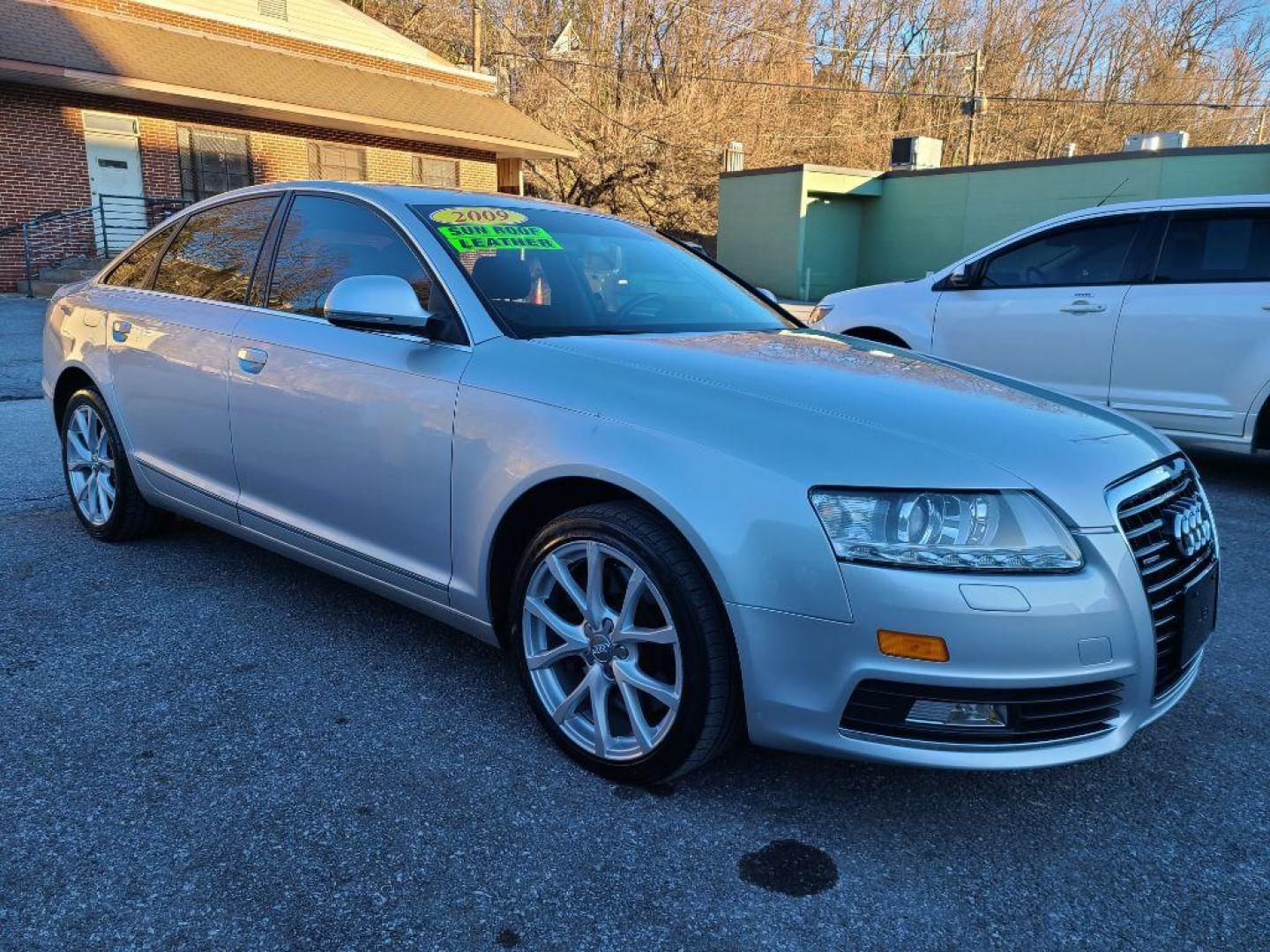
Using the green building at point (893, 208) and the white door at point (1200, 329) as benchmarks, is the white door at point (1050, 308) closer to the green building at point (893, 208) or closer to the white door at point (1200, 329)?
the white door at point (1200, 329)

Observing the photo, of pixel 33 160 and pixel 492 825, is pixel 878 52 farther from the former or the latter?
pixel 492 825

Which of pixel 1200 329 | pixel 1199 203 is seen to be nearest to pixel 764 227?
pixel 1199 203

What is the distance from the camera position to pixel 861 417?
230 cm

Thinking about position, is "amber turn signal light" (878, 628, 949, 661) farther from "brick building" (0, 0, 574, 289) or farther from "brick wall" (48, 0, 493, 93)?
"brick wall" (48, 0, 493, 93)

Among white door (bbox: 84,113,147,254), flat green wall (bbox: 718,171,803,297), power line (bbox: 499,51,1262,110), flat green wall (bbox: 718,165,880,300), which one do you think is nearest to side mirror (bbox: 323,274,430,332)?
white door (bbox: 84,113,147,254)

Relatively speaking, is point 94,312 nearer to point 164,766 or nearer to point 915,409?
point 164,766

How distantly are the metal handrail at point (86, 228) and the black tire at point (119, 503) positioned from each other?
45.2 ft

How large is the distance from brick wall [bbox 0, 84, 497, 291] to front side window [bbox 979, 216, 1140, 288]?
11492 millimetres

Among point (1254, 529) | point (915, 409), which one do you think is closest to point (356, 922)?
point (915, 409)

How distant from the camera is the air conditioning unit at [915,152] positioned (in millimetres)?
26094

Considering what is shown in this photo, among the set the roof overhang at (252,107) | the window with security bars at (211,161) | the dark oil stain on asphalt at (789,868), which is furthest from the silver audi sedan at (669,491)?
the window with security bars at (211,161)

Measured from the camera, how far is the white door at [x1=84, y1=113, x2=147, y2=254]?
689 inches

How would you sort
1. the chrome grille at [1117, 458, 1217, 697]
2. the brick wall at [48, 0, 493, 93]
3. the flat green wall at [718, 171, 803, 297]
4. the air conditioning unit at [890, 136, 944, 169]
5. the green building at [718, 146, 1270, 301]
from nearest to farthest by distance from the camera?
the chrome grille at [1117, 458, 1217, 697]
the brick wall at [48, 0, 493, 93]
the green building at [718, 146, 1270, 301]
the flat green wall at [718, 171, 803, 297]
the air conditioning unit at [890, 136, 944, 169]

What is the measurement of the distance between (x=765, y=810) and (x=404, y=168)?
72.3ft
